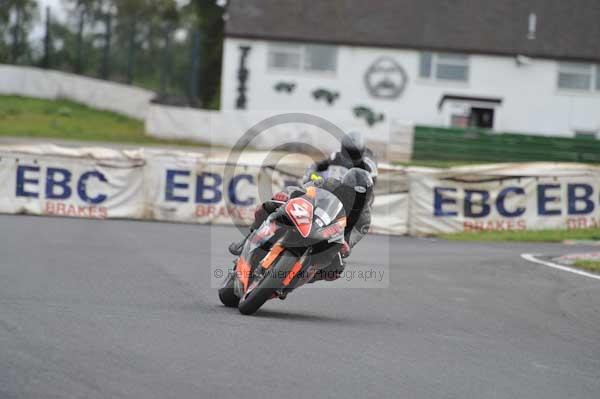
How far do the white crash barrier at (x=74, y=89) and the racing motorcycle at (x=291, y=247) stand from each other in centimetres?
3131

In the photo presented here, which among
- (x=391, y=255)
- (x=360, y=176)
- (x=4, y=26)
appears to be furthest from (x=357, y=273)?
(x=4, y=26)

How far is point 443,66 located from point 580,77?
220 inches

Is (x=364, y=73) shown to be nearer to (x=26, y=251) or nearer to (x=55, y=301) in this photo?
(x=26, y=251)

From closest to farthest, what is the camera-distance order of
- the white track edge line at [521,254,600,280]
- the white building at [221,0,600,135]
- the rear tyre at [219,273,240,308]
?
1. the rear tyre at [219,273,240,308]
2. the white track edge line at [521,254,600,280]
3. the white building at [221,0,600,135]

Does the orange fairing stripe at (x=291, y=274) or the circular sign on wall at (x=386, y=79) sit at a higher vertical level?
the circular sign on wall at (x=386, y=79)

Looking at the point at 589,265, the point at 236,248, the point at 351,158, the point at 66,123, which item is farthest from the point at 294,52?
the point at 236,248

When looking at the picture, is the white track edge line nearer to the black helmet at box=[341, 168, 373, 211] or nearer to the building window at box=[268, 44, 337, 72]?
the black helmet at box=[341, 168, 373, 211]

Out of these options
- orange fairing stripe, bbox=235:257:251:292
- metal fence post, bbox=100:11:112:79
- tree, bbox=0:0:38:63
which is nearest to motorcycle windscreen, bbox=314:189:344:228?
orange fairing stripe, bbox=235:257:251:292

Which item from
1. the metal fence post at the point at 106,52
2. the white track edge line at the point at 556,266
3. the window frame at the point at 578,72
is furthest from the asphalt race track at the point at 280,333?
the metal fence post at the point at 106,52

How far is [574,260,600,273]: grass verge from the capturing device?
13953mm

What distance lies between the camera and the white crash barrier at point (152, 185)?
723 inches

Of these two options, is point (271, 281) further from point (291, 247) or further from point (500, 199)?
point (500, 199)

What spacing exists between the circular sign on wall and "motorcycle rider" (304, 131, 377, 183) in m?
26.2

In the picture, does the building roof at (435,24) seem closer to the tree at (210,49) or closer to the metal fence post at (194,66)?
the metal fence post at (194,66)
